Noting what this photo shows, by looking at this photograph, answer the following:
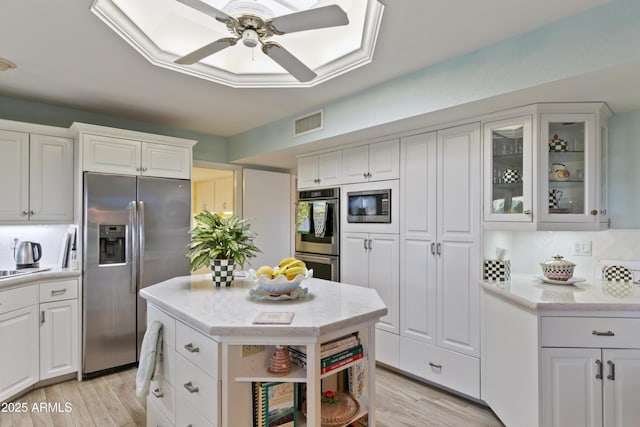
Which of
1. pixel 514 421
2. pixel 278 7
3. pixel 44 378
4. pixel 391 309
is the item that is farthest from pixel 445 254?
pixel 44 378

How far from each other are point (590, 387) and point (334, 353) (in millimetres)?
1540

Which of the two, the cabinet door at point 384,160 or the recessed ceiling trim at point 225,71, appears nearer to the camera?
the recessed ceiling trim at point 225,71

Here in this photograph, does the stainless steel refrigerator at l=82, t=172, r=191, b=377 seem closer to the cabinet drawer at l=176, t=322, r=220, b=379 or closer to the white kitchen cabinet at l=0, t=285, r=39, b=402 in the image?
the white kitchen cabinet at l=0, t=285, r=39, b=402

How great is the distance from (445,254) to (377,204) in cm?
78

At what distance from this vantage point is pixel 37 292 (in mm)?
2824

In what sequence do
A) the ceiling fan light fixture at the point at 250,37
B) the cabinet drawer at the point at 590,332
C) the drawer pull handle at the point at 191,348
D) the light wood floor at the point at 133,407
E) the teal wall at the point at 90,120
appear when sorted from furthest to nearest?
1. the teal wall at the point at 90,120
2. the light wood floor at the point at 133,407
3. the cabinet drawer at the point at 590,332
4. the ceiling fan light fixture at the point at 250,37
5. the drawer pull handle at the point at 191,348

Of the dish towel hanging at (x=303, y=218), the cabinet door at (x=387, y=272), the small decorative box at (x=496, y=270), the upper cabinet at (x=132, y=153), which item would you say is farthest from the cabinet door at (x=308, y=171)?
the small decorative box at (x=496, y=270)

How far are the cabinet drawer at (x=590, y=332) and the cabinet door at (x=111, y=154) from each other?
351 centimetres

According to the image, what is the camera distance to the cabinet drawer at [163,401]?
5.95ft

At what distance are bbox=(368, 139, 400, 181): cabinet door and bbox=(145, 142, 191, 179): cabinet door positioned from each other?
194cm

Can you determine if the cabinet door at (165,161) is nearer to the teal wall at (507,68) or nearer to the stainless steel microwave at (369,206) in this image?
the teal wall at (507,68)

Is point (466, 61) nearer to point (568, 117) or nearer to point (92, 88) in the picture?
point (568, 117)

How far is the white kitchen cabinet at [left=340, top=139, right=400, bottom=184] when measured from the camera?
3.08 meters

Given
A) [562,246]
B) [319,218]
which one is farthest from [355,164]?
[562,246]
